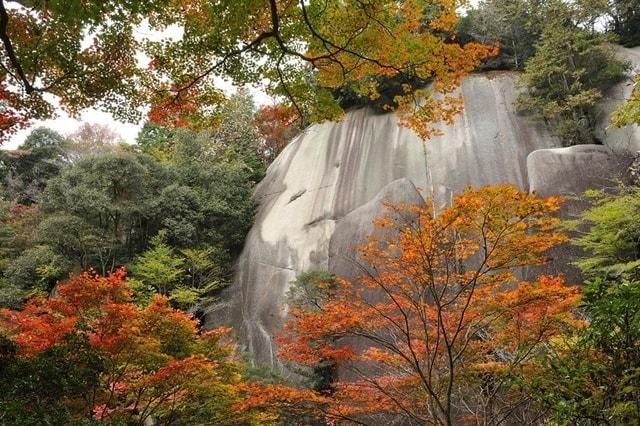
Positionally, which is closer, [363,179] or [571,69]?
[571,69]

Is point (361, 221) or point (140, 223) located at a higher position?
point (140, 223)

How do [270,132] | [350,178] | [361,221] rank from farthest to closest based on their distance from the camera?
[270,132] < [350,178] < [361,221]

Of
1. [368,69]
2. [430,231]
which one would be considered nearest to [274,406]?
[430,231]

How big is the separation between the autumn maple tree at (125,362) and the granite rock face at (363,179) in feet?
19.9

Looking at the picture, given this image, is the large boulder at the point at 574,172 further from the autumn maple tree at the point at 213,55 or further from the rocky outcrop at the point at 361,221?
the autumn maple tree at the point at 213,55

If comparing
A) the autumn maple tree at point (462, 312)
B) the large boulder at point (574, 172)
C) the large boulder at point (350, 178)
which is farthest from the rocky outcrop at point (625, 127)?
the autumn maple tree at point (462, 312)

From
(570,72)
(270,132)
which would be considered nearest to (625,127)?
(570,72)

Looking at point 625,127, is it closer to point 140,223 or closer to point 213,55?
point 213,55

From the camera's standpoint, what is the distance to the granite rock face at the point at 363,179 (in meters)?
14.5

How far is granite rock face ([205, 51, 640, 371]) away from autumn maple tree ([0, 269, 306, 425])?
606 centimetres

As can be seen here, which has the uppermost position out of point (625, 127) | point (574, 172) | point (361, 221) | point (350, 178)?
point (625, 127)

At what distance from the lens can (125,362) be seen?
7391mm

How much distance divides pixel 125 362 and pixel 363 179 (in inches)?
454

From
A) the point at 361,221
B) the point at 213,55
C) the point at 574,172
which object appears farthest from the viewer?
the point at 361,221
